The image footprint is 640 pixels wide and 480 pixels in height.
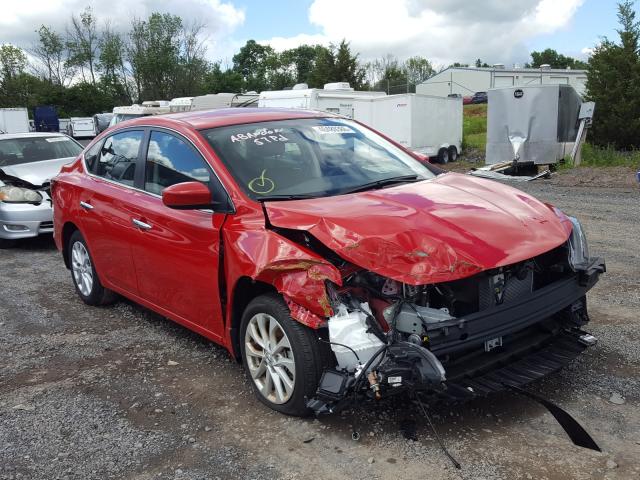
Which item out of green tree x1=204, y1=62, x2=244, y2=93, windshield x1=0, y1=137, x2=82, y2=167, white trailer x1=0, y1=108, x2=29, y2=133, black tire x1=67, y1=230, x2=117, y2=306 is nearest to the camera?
black tire x1=67, y1=230, x2=117, y2=306

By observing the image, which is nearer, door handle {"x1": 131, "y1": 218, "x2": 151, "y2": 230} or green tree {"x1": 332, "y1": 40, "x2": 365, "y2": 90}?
door handle {"x1": 131, "y1": 218, "x2": 151, "y2": 230}

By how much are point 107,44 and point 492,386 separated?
221 ft

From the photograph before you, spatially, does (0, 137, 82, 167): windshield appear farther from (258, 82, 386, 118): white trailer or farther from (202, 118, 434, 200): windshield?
(258, 82, 386, 118): white trailer

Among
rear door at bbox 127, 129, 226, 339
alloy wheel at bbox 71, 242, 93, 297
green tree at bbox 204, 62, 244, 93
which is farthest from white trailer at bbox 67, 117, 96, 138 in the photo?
rear door at bbox 127, 129, 226, 339

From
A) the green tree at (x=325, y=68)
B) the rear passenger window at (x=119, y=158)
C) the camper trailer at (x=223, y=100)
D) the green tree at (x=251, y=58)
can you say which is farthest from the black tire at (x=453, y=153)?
the green tree at (x=251, y=58)

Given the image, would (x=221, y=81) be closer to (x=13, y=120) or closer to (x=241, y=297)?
(x=13, y=120)

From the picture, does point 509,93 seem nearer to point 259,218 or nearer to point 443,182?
point 443,182

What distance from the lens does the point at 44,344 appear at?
5.02 metres

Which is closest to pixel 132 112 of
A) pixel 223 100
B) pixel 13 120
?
pixel 223 100

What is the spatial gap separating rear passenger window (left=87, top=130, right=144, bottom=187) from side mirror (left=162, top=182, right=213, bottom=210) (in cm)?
123

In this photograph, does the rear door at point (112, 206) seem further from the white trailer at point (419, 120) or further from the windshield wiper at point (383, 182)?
the white trailer at point (419, 120)

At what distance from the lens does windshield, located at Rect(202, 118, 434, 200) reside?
3.91 meters

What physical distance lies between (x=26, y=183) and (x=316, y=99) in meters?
12.4

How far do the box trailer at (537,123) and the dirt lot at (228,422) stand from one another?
1081cm
